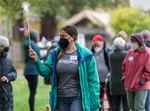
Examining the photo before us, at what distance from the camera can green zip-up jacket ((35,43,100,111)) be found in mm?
9234

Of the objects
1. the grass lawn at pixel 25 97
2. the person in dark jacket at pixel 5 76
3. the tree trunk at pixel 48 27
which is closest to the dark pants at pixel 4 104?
the person in dark jacket at pixel 5 76

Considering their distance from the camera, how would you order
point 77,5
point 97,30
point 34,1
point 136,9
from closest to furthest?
point 34,1 < point 136,9 < point 77,5 < point 97,30

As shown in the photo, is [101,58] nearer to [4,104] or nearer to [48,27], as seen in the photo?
[4,104]

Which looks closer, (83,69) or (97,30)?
(83,69)

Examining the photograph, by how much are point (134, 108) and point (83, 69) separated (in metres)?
2.86

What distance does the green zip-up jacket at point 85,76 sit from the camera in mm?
9234

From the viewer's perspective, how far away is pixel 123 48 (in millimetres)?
13000

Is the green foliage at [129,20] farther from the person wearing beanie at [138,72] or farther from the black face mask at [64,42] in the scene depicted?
the black face mask at [64,42]

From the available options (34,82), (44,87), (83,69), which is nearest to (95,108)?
(83,69)

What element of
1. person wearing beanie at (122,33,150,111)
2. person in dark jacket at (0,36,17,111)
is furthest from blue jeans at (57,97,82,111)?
person wearing beanie at (122,33,150,111)

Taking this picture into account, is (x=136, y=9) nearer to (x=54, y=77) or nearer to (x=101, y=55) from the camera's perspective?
(x=101, y=55)

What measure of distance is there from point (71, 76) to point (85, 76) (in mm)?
203

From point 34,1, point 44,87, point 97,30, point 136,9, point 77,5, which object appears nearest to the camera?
point 34,1

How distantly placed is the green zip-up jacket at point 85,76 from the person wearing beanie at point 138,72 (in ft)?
7.98
